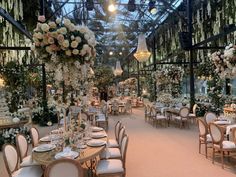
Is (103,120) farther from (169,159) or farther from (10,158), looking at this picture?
(10,158)

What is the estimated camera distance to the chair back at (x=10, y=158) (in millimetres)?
3695

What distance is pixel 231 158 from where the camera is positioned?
5793 mm

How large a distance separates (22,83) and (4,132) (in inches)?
109

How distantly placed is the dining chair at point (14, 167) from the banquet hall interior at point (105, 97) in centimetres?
1

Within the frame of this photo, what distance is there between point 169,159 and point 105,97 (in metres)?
11.5

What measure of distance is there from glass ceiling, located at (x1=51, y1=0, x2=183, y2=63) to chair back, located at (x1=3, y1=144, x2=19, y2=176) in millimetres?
7828

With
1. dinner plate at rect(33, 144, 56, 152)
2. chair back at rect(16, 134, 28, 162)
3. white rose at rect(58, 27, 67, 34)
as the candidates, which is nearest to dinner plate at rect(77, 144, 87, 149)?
dinner plate at rect(33, 144, 56, 152)

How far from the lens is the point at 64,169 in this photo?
307cm

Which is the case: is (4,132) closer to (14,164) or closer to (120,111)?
(14,164)

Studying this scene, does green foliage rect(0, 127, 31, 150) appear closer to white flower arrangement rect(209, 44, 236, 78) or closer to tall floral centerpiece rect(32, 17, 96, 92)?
tall floral centerpiece rect(32, 17, 96, 92)

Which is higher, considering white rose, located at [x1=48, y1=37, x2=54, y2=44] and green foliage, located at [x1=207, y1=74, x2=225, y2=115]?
white rose, located at [x1=48, y1=37, x2=54, y2=44]

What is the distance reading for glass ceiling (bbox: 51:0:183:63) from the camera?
12359mm

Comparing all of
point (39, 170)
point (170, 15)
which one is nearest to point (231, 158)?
point (39, 170)

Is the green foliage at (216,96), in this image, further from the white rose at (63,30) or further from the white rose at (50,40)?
the white rose at (50,40)
